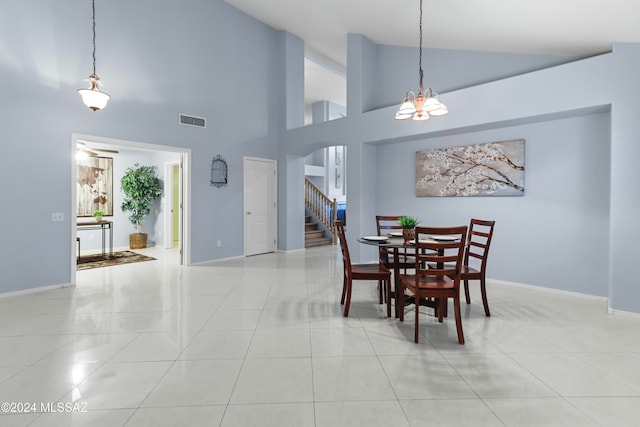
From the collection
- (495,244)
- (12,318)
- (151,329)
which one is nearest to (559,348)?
(495,244)

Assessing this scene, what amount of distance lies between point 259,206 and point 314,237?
2.25m

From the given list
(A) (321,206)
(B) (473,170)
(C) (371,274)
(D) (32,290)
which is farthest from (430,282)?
(A) (321,206)

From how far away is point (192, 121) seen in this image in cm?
632

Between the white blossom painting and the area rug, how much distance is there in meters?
5.80

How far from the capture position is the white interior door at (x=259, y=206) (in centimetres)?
742

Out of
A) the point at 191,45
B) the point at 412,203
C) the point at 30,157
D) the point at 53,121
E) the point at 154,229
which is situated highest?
the point at 191,45

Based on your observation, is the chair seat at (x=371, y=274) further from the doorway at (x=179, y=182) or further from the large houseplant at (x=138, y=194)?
the large houseplant at (x=138, y=194)

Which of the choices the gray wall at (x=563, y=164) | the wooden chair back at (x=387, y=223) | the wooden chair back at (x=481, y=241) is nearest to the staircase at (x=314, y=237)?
the wooden chair back at (x=387, y=223)

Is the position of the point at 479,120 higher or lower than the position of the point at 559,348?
higher

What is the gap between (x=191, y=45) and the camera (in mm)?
6254

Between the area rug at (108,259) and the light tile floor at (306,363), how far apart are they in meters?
2.04

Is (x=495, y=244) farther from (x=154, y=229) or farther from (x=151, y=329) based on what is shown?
(x=154, y=229)

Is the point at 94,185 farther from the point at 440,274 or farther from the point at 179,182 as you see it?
the point at 440,274

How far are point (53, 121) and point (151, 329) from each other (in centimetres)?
349
